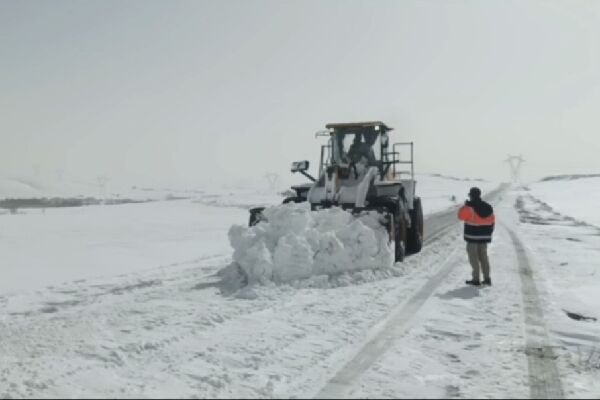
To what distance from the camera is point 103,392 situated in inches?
140

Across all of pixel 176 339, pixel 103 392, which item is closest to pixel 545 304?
pixel 176 339

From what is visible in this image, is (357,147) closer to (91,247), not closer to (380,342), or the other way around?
(380,342)

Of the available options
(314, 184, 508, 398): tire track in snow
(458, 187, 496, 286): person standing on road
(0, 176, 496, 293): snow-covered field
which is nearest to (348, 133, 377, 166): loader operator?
(458, 187, 496, 286): person standing on road

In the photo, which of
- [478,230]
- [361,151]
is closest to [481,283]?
[478,230]

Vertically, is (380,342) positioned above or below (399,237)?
below

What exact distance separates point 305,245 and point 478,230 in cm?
278

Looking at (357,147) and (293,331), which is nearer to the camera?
(293,331)

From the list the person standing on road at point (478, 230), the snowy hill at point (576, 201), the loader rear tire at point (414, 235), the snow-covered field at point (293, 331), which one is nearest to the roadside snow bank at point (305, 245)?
the snow-covered field at point (293, 331)

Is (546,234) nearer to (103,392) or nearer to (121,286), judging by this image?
(121,286)

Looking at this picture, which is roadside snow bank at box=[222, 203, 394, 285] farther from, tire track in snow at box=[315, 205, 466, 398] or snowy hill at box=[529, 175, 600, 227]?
snowy hill at box=[529, 175, 600, 227]

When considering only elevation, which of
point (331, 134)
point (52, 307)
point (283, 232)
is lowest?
point (52, 307)

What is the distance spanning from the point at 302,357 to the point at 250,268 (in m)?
3.41

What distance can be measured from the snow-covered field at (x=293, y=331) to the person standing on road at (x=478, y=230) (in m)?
0.40

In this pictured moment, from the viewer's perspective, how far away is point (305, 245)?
7.67m
